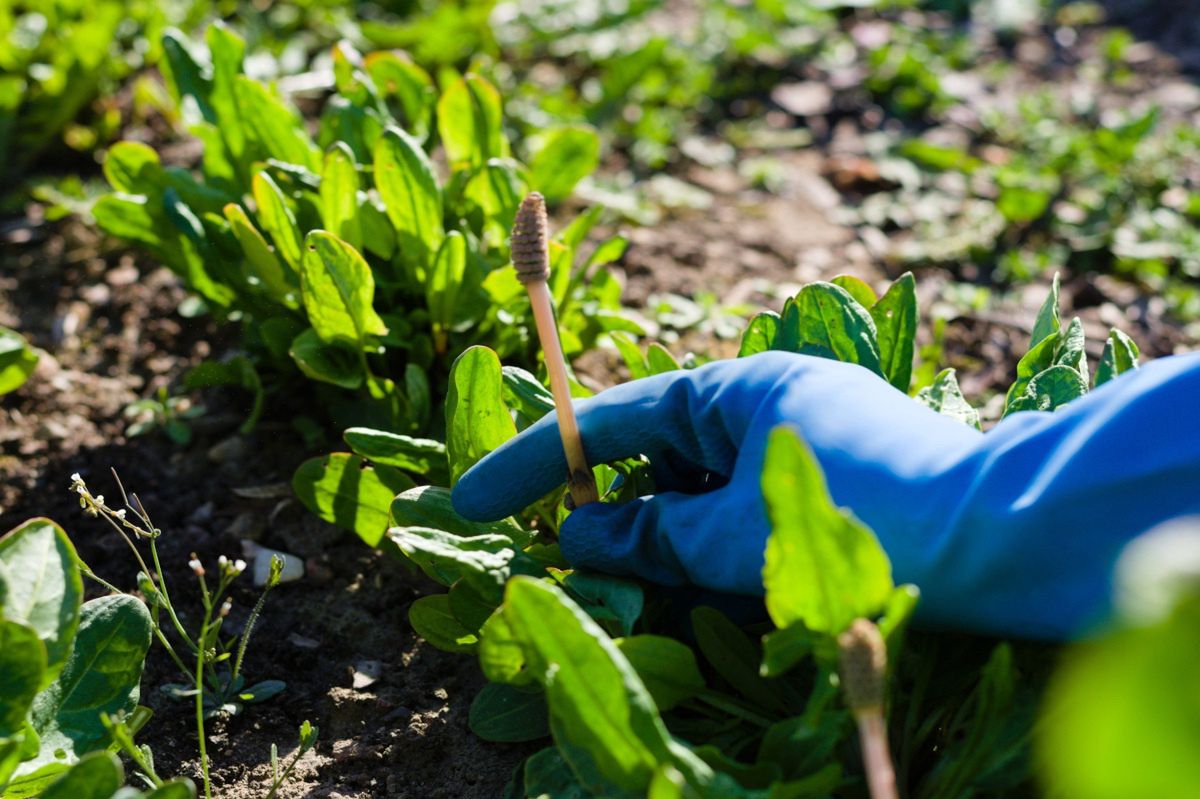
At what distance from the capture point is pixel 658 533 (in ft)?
5.31

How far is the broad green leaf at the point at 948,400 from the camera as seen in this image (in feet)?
5.98

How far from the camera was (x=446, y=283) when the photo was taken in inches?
88.7

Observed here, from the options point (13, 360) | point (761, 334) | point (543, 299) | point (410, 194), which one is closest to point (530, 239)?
point (543, 299)

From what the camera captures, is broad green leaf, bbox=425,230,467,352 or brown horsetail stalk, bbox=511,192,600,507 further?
broad green leaf, bbox=425,230,467,352

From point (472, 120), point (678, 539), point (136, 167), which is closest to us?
point (678, 539)

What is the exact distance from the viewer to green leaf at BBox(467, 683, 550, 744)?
1700mm

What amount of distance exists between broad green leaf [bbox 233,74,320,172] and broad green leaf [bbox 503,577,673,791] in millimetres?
1523

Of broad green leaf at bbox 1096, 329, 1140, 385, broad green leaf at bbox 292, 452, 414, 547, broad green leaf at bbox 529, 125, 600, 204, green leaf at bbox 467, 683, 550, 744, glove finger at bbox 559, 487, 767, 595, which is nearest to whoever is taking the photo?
glove finger at bbox 559, 487, 767, 595

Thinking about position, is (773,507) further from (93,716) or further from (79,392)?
(79,392)

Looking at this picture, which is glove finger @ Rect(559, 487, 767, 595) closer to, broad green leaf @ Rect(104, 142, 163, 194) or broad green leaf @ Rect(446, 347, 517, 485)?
broad green leaf @ Rect(446, 347, 517, 485)

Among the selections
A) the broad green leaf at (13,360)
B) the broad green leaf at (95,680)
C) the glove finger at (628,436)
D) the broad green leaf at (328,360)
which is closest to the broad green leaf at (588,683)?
the glove finger at (628,436)

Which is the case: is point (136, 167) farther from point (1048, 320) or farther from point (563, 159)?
point (1048, 320)

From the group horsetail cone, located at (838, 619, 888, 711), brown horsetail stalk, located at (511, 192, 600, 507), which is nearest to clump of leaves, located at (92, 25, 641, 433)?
brown horsetail stalk, located at (511, 192, 600, 507)

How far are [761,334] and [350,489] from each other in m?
0.70
